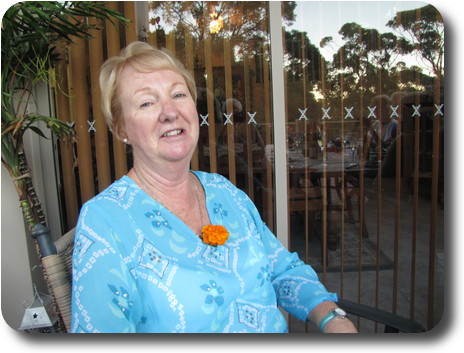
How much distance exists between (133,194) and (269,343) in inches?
28.0

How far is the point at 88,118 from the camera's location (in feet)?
6.20

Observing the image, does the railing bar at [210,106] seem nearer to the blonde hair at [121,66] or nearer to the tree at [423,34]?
the blonde hair at [121,66]

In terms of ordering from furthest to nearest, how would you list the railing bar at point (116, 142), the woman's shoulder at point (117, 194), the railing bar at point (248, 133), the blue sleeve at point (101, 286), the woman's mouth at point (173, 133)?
the railing bar at point (248, 133), the railing bar at point (116, 142), the woman's mouth at point (173, 133), the woman's shoulder at point (117, 194), the blue sleeve at point (101, 286)

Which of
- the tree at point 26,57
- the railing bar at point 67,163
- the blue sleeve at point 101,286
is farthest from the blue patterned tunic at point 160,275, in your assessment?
the railing bar at point 67,163

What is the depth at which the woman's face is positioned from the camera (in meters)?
1.29

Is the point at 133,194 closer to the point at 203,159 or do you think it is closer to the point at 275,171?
the point at 203,159

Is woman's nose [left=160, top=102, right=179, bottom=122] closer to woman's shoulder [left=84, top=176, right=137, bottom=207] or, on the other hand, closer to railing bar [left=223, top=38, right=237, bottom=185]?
woman's shoulder [left=84, top=176, right=137, bottom=207]

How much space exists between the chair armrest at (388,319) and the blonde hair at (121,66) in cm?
111

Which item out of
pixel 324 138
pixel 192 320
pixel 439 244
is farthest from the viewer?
pixel 324 138

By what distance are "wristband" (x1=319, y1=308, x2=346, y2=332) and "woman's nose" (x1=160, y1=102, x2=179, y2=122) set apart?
0.92 metres

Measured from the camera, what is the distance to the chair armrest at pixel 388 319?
1264mm

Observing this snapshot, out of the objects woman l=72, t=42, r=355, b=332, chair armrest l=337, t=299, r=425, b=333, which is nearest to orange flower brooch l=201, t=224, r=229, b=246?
woman l=72, t=42, r=355, b=332

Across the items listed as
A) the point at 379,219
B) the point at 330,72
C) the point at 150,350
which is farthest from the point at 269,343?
the point at 330,72

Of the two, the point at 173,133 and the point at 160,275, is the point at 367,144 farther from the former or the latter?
the point at 160,275
